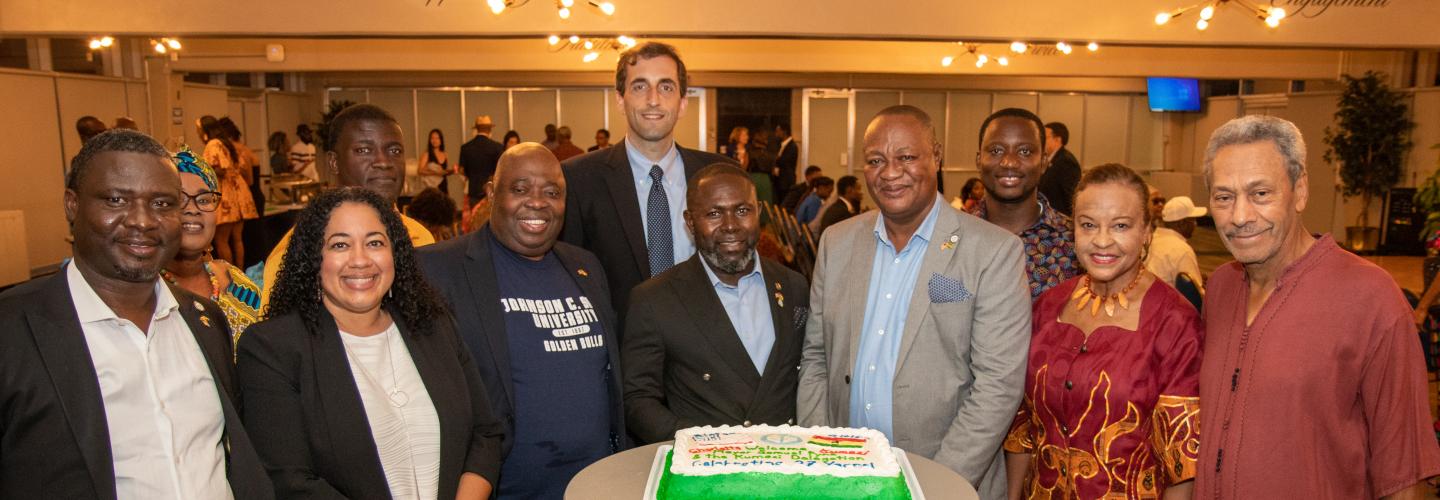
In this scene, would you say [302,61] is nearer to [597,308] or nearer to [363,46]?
[363,46]

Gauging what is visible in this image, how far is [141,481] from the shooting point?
6.02 ft

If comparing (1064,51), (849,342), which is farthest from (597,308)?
(1064,51)

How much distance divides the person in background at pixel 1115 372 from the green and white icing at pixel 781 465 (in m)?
0.60

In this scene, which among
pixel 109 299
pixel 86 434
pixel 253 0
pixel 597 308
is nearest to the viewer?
pixel 86 434

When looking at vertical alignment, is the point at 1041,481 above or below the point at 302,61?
below

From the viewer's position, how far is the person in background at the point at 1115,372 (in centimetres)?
235

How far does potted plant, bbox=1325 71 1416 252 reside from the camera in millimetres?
12984

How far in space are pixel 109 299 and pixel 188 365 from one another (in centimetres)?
20

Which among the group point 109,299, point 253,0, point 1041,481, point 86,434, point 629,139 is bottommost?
point 1041,481

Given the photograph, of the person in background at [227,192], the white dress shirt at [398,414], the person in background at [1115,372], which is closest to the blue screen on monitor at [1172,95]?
the person in background at [227,192]

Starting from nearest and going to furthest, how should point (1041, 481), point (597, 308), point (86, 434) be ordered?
point (86, 434) < point (1041, 481) < point (597, 308)

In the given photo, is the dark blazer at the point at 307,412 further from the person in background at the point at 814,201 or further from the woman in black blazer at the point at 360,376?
the person in background at the point at 814,201

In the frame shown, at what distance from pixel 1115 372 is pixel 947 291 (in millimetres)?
466

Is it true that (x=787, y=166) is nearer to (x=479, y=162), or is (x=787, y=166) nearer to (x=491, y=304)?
(x=479, y=162)
